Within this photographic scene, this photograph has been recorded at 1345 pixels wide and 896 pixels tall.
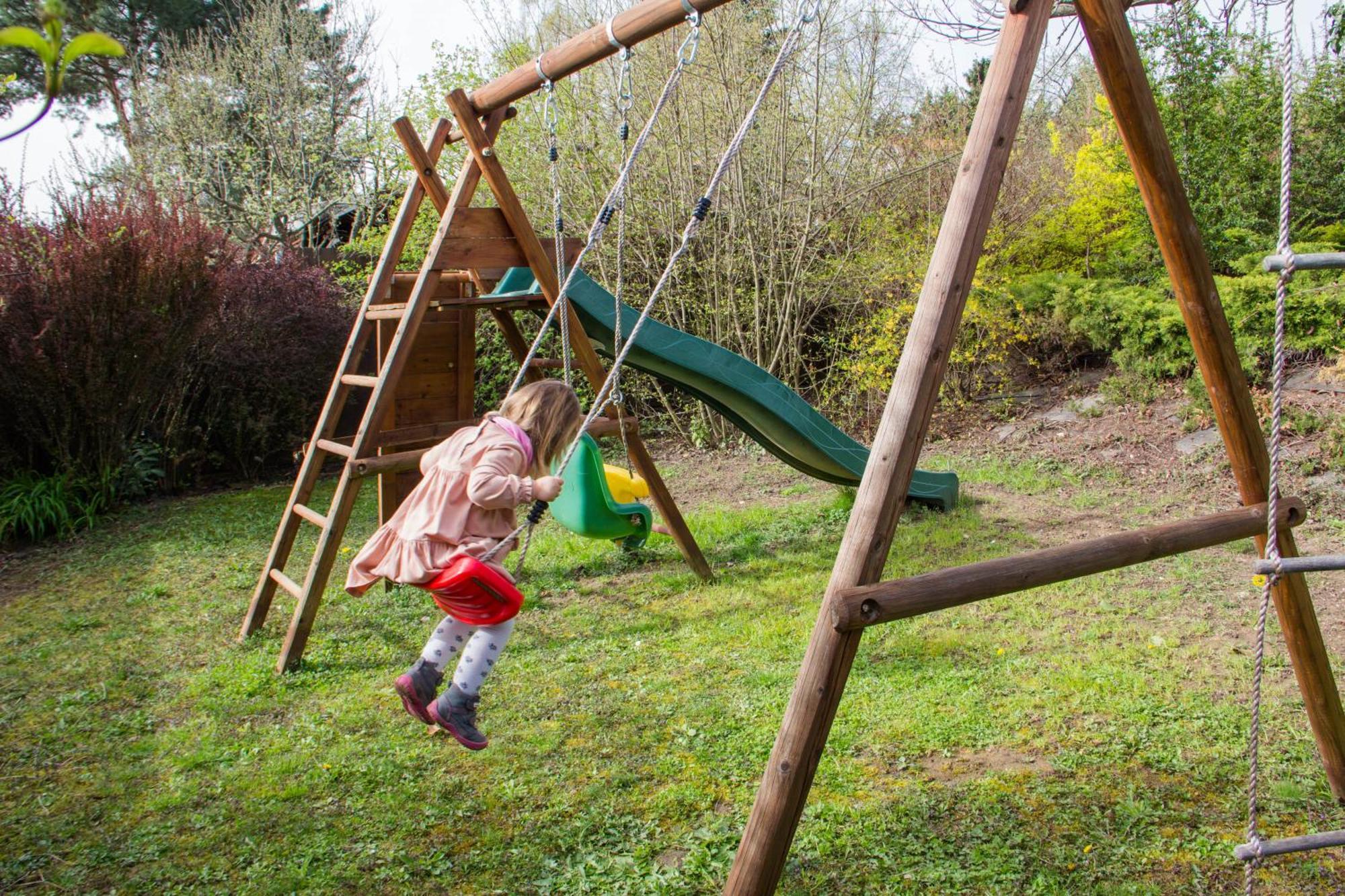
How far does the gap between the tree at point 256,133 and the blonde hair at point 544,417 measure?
1165cm

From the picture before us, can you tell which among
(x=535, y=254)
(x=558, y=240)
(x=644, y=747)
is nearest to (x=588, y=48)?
(x=558, y=240)

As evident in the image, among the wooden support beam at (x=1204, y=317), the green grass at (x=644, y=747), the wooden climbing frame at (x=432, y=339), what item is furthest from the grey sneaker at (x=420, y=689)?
the wooden support beam at (x=1204, y=317)

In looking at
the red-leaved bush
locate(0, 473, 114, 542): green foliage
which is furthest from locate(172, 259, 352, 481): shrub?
locate(0, 473, 114, 542): green foliage

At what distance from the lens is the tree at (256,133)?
549 inches

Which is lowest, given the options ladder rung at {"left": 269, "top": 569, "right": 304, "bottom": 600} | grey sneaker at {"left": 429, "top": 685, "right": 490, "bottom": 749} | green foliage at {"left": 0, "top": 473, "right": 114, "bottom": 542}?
grey sneaker at {"left": 429, "top": 685, "right": 490, "bottom": 749}

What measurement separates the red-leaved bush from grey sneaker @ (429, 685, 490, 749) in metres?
5.23

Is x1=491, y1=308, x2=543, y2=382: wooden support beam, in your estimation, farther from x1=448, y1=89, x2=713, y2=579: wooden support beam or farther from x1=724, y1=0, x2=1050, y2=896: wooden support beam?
x1=724, y1=0, x2=1050, y2=896: wooden support beam

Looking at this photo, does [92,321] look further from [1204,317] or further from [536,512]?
[1204,317]

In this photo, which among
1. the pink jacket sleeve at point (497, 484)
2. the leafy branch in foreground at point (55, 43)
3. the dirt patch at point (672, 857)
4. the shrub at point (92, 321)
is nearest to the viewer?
the leafy branch in foreground at point (55, 43)

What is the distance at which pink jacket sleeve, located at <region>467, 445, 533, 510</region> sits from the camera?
118 inches

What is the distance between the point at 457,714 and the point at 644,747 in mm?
706

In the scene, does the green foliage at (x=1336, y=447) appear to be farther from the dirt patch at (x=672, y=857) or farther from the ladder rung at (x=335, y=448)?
the ladder rung at (x=335, y=448)

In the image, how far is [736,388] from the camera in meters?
5.62

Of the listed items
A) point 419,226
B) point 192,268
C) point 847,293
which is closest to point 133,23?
point 419,226
